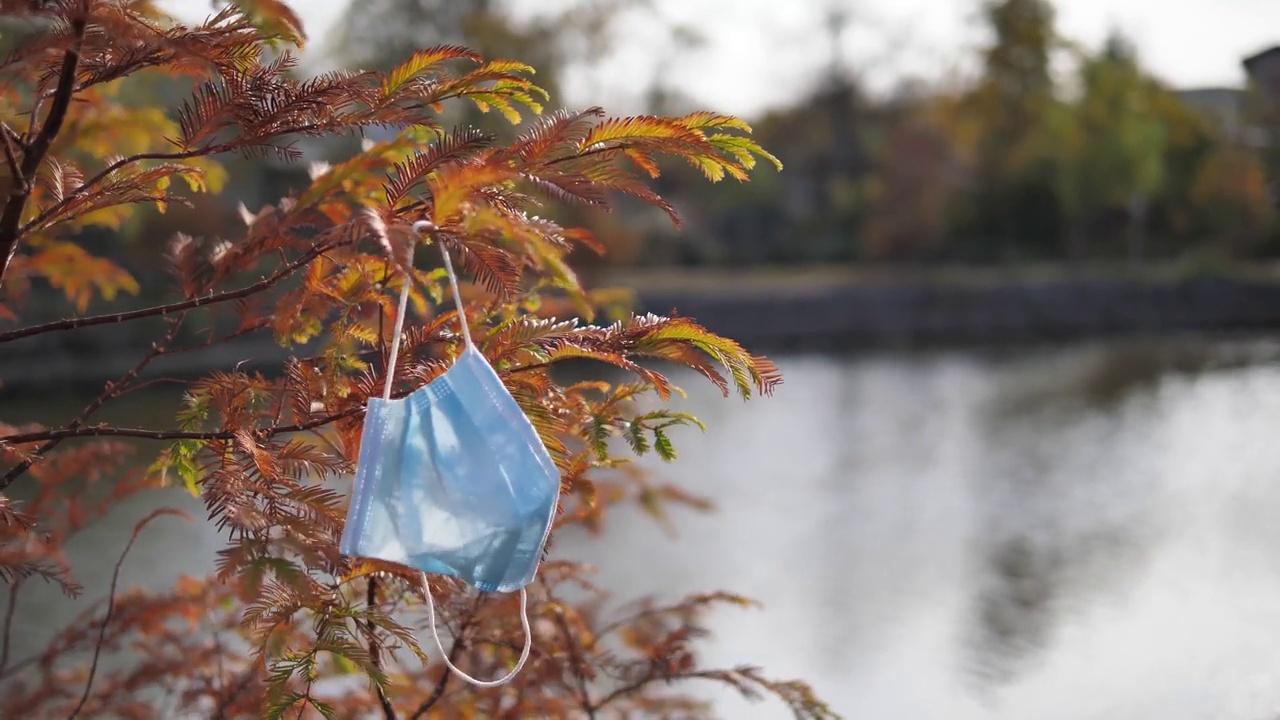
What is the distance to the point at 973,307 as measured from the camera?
1961 cm

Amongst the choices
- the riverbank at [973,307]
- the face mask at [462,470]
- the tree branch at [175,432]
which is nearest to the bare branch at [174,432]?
the tree branch at [175,432]

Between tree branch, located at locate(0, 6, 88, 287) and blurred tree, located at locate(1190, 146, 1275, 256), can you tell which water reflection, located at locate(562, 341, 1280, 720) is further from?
blurred tree, located at locate(1190, 146, 1275, 256)

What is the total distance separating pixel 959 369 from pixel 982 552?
8.20 metres

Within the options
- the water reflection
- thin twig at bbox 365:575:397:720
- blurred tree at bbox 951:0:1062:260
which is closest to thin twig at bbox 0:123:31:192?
thin twig at bbox 365:575:397:720

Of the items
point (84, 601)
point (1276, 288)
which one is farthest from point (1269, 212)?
point (84, 601)

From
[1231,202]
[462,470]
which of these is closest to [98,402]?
[462,470]

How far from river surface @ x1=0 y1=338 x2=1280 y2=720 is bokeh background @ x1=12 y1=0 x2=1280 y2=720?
0.03 meters

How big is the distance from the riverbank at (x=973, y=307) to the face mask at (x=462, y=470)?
1638 cm

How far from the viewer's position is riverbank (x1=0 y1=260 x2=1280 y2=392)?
18078mm

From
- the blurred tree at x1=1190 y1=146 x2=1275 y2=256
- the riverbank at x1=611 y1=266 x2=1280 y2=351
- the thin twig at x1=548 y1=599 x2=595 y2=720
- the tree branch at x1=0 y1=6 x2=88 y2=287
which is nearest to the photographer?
the tree branch at x1=0 y1=6 x2=88 y2=287

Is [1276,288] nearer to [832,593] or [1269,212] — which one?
[1269,212]

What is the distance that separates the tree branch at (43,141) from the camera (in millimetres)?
1108

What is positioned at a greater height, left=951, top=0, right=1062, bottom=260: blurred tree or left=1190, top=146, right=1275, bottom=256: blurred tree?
left=951, top=0, right=1062, bottom=260: blurred tree

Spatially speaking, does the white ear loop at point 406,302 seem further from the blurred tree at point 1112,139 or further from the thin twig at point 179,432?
the blurred tree at point 1112,139
